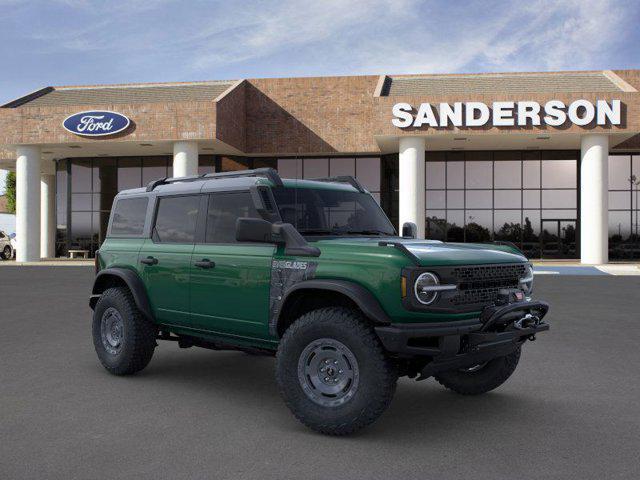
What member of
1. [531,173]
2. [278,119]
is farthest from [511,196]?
[278,119]

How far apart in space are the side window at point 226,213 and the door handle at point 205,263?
0.77 ft

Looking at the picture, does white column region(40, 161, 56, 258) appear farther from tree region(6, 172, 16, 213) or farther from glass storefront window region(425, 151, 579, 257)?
tree region(6, 172, 16, 213)

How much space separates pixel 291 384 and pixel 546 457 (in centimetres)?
194

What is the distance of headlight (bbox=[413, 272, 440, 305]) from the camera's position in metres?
4.92

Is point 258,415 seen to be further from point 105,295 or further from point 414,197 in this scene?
point 414,197

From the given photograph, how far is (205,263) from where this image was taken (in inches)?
247

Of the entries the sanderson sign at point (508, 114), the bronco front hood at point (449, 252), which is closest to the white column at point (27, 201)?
the sanderson sign at point (508, 114)

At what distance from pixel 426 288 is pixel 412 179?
29.1 metres

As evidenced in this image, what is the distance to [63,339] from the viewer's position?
9758 millimetres

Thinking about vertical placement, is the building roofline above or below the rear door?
above

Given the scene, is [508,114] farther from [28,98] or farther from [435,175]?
[28,98]

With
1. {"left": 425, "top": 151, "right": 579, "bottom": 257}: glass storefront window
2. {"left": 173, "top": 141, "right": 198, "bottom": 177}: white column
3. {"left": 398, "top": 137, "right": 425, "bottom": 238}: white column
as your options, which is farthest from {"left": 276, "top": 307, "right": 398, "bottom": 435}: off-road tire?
{"left": 425, "top": 151, "right": 579, "bottom": 257}: glass storefront window

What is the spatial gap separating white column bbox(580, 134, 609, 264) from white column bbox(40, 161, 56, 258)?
3289cm

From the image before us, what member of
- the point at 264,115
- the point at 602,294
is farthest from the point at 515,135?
the point at 602,294
